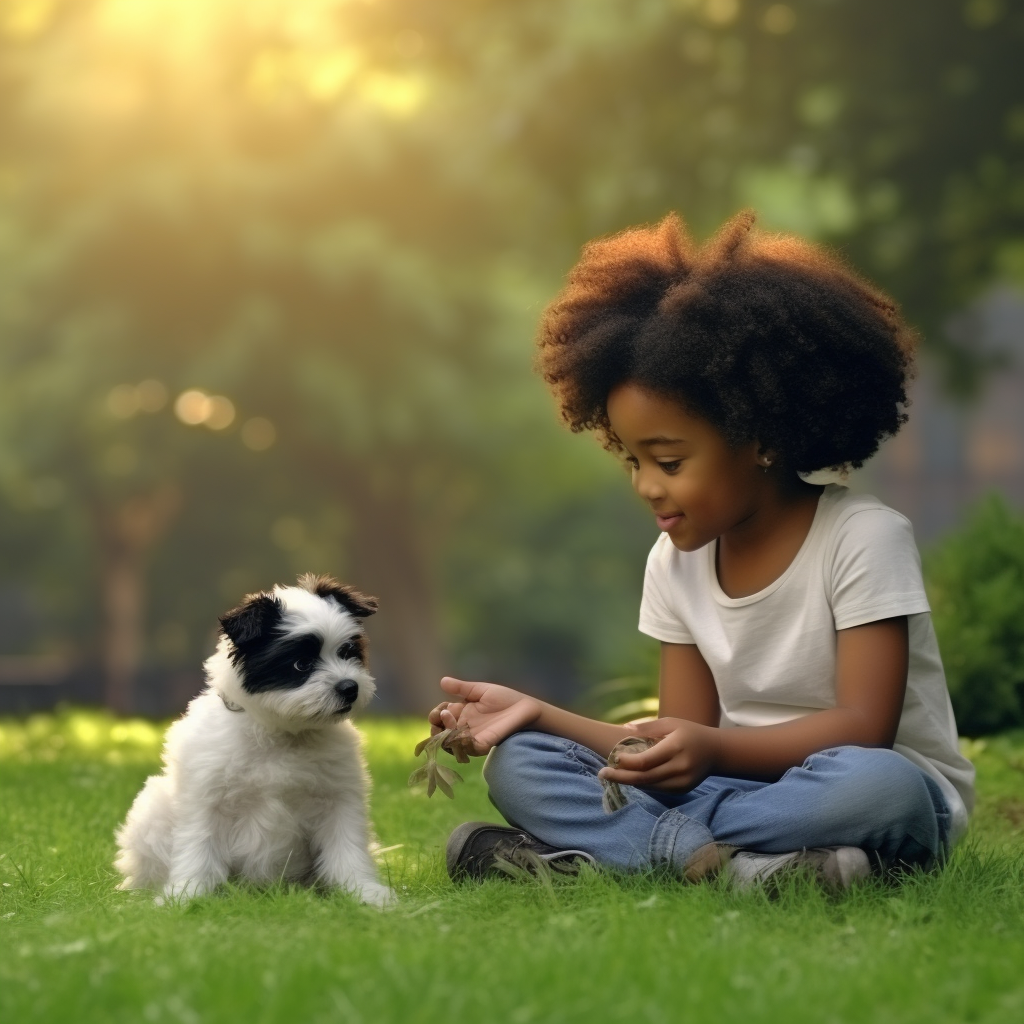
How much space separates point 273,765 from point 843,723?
5.05 ft

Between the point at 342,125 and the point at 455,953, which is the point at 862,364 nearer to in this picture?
the point at 455,953

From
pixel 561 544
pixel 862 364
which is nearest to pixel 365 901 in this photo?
pixel 862 364

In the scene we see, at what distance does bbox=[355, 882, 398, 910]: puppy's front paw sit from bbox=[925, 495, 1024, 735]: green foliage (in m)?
4.25

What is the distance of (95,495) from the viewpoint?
29859mm

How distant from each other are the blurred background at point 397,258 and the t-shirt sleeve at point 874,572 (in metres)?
1.40

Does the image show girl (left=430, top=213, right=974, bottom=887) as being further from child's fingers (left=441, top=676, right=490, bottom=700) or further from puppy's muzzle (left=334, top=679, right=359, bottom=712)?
puppy's muzzle (left=334, top=679, right=359, bottom=712)

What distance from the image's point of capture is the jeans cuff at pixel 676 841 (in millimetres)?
4168

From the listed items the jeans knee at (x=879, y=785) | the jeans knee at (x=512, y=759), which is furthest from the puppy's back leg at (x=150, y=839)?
the jeans knee at (x=879, y=785)

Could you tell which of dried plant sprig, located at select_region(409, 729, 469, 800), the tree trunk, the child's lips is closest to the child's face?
the child's lips

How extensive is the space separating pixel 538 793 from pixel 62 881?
1.49 metres

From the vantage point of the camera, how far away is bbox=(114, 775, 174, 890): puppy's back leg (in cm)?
449

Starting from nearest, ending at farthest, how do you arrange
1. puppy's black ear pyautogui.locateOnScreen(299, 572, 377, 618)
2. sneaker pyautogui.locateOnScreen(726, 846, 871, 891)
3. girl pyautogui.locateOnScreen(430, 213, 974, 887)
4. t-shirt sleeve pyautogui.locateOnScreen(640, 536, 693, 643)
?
sneaker pyautogui.locateOnScreen(726, 846, 871, 891), girl pyautogui.locateOnScreen(430, 213, 974, 887), puppy's black ear pyautogui.locateOnScreen(299, 572, 377, 618), t-shirt sleeve pyautogui.locateOnScreen(640, 536, 693, 643)

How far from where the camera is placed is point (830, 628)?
14.3ft

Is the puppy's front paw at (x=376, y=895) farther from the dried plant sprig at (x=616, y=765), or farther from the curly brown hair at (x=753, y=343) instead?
the curly brown hair at (x=753, y=343)
